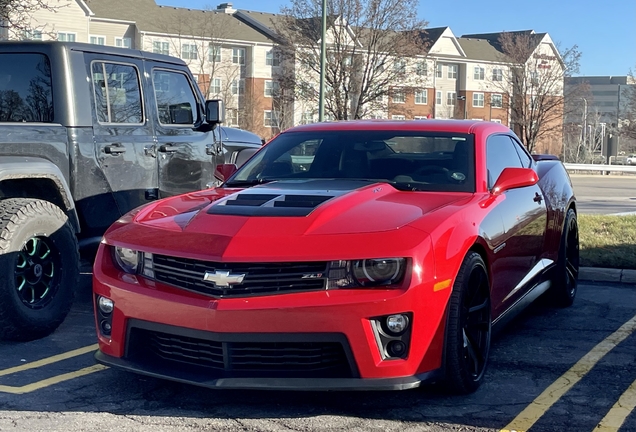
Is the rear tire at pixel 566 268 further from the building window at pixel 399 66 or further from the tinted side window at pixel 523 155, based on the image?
the building window at pixel 399 66

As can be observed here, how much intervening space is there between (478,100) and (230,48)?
28.9m

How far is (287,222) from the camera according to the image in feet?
14.1

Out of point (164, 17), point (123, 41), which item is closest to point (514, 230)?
point (123, 41)

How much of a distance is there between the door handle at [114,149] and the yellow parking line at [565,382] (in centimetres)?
379

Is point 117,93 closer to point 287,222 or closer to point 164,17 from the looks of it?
point 287,222

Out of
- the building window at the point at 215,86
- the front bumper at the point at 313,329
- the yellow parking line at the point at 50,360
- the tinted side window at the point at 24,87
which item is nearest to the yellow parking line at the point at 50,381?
the yellow parking line at the point at 50,360

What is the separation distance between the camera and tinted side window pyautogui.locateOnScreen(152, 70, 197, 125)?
24.7ft

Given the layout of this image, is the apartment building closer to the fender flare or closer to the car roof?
the car roof

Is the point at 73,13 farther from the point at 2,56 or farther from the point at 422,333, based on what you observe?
the point at 422,333

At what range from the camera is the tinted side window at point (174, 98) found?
24.7 ft

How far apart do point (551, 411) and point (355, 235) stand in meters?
1.39

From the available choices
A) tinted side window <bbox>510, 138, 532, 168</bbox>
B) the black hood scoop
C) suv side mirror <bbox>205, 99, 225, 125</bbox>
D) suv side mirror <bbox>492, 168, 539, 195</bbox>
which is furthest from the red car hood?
suv side mirror <bbox>205, 99, 225, 125</bbox>

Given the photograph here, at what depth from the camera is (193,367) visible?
4.26m

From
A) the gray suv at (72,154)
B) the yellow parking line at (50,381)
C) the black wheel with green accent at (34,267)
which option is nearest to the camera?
the yellow parking line at (50,381)
